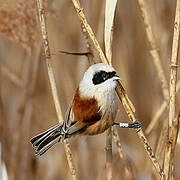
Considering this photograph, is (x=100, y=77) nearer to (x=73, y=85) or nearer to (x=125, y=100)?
(x=125, y=100)

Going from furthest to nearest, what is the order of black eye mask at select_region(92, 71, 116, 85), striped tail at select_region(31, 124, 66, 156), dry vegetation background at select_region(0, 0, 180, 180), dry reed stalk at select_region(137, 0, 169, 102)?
dry vegetation background at select_region(0, 0, 180, 180) < dry reed stalk at select_region(137, 0, 169, 102) < striped tail at select_region(31, 124, 66, 156) < black eye mask at select_region(92, 71, 116, 85)

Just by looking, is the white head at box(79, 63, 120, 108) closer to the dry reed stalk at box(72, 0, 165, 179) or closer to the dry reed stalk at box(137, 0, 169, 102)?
the dry reed stalk at box(72, 0, 165, 179)

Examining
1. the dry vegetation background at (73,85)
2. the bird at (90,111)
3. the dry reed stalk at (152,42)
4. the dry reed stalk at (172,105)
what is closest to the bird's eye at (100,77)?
the bird at (90,111)

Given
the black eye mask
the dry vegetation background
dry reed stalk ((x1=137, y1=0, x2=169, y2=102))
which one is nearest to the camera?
the black eye mask

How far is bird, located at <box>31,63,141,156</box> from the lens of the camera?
105 centimetres

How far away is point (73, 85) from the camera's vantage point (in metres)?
2.02

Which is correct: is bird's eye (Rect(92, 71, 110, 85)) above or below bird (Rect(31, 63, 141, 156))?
above

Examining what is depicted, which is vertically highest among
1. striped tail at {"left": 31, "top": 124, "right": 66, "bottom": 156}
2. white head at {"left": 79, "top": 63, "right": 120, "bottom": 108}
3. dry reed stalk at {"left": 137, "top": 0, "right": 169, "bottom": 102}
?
dry reed stalk at {"left": 137, "top": 0, "right": 169, "bottom": 102}

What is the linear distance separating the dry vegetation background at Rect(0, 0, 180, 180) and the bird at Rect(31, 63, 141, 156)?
2.02 feet

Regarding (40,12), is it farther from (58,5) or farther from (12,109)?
(12,109)

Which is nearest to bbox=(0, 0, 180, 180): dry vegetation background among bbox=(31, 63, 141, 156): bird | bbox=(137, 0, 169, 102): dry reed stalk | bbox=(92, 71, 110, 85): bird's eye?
bbox=(137, 0, 169, 102): dry reed stalk

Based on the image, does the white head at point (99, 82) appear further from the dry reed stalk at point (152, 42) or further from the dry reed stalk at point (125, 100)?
the dry reed stalk at point (152, 42)

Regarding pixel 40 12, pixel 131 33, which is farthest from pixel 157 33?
pixel 40 12

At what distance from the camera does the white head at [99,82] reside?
1004 millimetres
